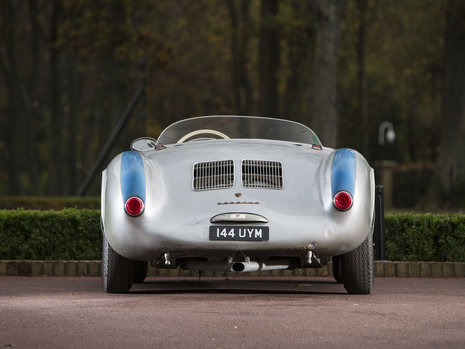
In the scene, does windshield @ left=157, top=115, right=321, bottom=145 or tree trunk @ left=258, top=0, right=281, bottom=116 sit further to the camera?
tree trunk @ left=258, top=0, right=281, bottom=116

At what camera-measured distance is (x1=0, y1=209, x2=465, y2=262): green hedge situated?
1156 cm

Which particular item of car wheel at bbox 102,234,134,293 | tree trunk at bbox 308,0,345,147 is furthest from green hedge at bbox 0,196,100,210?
car wheel at bbox 102,234,134,293

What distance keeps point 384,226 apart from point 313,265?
133 inches

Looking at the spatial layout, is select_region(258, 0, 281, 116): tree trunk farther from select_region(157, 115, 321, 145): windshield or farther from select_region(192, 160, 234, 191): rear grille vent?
select_region(192, 160, 234, 191): rear grille vent

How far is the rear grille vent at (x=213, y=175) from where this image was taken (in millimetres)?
8172

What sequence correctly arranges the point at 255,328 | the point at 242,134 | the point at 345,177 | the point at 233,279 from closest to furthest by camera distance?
the point at 255,328, the point at 345,177, the point at 242,134, the point at 233,279

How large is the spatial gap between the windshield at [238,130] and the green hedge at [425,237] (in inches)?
103

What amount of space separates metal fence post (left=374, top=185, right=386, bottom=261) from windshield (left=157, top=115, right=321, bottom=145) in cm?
202

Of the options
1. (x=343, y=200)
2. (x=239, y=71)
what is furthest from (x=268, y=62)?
(x=343, y=200)

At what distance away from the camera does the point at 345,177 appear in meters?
8.13

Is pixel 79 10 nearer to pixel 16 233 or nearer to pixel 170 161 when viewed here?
pixel 16 233

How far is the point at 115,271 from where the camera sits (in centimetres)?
855

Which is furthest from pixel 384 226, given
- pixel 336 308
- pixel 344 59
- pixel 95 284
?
pixel 344 59

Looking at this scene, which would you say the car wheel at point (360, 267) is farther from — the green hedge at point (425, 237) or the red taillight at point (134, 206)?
the green hedge at point (425, 237)
